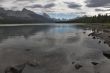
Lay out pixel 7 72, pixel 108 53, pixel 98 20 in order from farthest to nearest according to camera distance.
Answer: pixel 98 20 → pixel 108 53 → pixel 7 72

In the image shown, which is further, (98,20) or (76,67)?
(98,20)

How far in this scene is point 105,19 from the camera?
182 meters

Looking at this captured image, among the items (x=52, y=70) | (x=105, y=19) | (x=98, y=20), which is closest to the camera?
(x=52, y=70)

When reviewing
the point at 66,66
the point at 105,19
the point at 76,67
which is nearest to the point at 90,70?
the point at 76,67

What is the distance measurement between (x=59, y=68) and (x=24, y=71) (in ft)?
14.5

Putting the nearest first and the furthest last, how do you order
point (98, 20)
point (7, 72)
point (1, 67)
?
point (7, 72), point (1, 67), point (98, 20)

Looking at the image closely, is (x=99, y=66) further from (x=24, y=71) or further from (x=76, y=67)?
(x=24, y=71)

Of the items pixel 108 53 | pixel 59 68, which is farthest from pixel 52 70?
pixel 108 53

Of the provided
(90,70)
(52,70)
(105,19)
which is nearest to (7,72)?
(52,70)

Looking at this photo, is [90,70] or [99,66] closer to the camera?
[90,70]

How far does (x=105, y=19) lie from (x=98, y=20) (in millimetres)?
16396

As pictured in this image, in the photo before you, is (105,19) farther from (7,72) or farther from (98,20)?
(7,72)

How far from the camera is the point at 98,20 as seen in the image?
198 meters

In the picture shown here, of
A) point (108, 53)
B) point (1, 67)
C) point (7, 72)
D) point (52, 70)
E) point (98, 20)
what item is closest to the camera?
point (7, 72)
